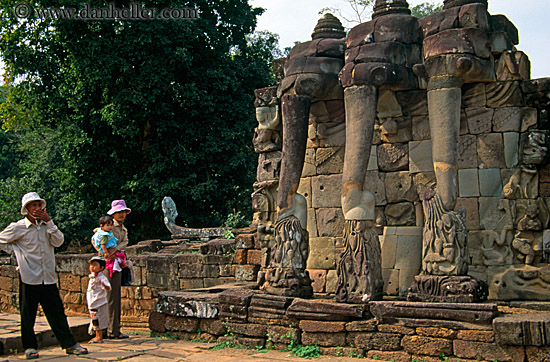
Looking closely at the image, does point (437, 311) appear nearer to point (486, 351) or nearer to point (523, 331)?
point (486, 351)

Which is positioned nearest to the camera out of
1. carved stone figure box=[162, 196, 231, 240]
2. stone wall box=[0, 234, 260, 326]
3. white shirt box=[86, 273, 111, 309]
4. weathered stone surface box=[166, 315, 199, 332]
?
white shirt box=[86, 273, 111, 309]

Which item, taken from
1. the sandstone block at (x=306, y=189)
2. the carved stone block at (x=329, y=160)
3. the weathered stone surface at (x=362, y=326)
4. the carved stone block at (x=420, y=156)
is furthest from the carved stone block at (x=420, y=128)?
the weathered stone surface at (x=362, y=326)

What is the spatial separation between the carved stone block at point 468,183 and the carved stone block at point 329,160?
170cm

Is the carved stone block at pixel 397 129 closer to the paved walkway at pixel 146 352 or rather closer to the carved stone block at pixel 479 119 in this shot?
the carved stone block at pixel 479 119

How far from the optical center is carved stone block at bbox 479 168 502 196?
7.58 m

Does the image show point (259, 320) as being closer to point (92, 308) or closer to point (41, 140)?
point (92, 308)

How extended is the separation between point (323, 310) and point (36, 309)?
3.30 metres

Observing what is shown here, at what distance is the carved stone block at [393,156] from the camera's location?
8211mm

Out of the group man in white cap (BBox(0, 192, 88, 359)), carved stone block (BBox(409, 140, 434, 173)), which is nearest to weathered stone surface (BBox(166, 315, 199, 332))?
man in white cap (BBox(0, 192, 88, 359))

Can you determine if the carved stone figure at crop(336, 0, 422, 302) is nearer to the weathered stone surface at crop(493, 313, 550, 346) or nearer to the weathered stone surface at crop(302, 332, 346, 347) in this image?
the weathered stone surface at crop(302, 332, 346, 347)

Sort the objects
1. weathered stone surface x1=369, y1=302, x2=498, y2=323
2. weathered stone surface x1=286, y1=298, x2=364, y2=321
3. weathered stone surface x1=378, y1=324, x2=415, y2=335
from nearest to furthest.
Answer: weathered stone surface x1=369, y1=302, x2=498, y2=323
weathered stone surface x1=378, y1=324, x2=415, y2=335
weathered stone surface x1=286, y1=298, x2=364, y2=321

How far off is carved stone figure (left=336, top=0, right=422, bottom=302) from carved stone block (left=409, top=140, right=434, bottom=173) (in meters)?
0.80

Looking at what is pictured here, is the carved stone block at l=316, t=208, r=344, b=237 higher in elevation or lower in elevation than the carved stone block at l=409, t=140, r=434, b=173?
lower

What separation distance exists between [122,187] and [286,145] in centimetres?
1247
